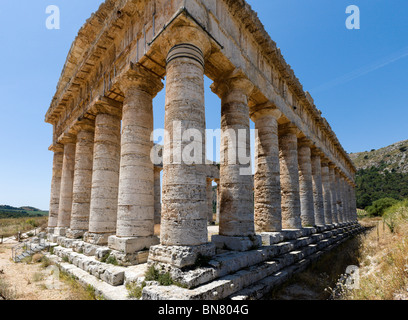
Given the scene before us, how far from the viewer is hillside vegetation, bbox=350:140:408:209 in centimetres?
5938

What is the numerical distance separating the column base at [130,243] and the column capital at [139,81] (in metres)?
4.83

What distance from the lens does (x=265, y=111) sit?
1034cm

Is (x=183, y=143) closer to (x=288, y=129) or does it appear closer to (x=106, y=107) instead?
(x=106, y=107)

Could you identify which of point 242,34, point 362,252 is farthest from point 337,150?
point 242,34

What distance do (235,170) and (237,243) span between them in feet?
7.38

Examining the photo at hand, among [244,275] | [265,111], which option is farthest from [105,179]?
[265,111]

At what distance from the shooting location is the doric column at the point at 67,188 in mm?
12922

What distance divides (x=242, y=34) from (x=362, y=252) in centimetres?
1001

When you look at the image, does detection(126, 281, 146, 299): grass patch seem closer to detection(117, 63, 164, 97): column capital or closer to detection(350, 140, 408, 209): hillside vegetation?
detection(117, 63, 164, 97): column capital

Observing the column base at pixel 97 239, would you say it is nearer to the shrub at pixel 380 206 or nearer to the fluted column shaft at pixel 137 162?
the fluted column shaft at pixel 137 162

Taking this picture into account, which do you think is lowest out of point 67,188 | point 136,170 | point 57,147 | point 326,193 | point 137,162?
point 326,193

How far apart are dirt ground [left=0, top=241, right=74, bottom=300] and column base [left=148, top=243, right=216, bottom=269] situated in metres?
2.47
